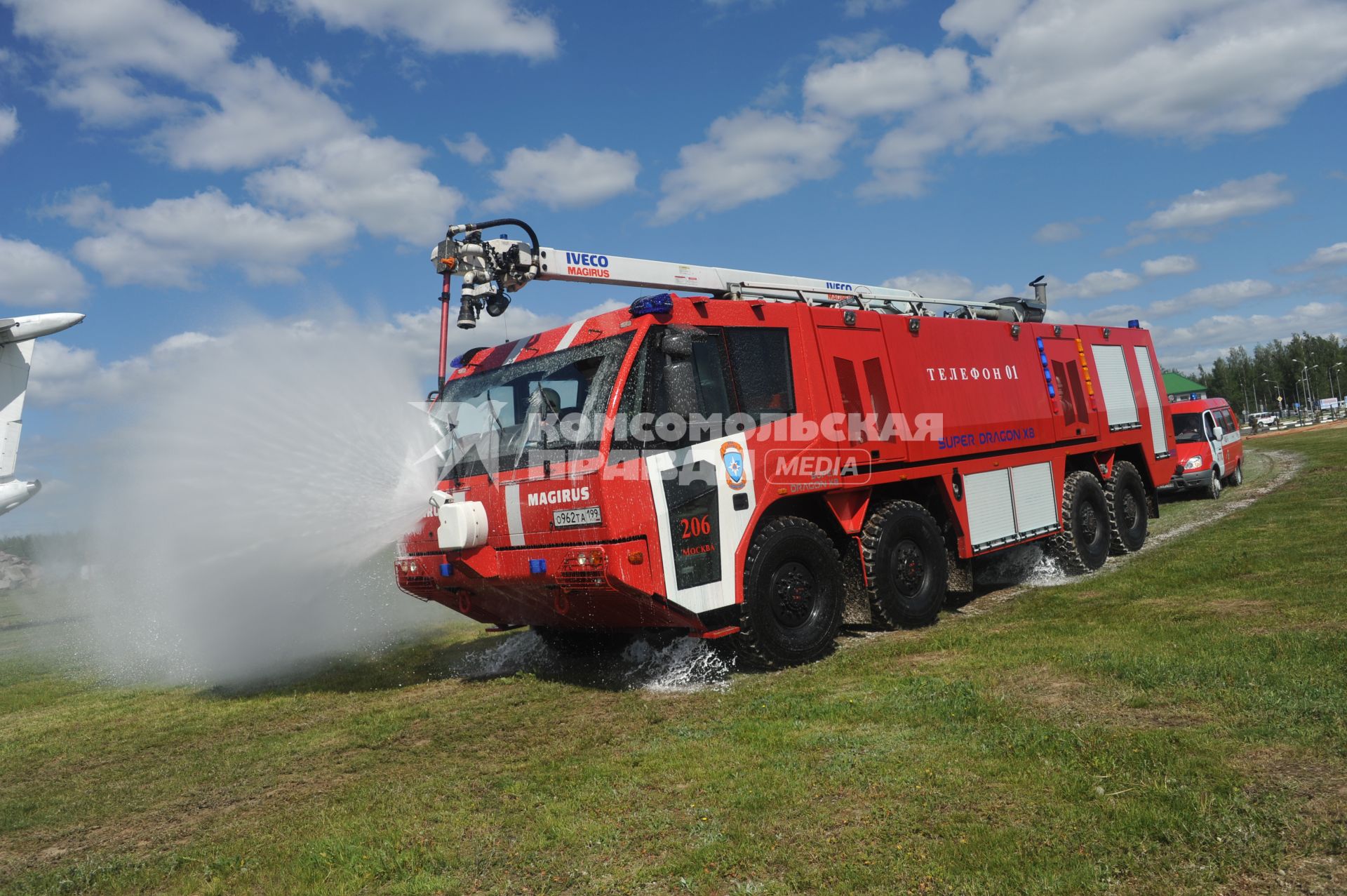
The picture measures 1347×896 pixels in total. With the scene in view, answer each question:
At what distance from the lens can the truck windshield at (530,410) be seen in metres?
7.22

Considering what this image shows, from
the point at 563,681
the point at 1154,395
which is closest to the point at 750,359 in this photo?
the point at 563,681

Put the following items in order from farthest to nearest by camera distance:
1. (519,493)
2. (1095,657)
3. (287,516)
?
(287,516)
(519,493)
(1095,657)

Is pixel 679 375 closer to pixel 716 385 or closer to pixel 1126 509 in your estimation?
pixel 716 385

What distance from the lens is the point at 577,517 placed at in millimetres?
6902

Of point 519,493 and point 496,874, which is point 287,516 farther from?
point 496,874

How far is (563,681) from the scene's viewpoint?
325 inches

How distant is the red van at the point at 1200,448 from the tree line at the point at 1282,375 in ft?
357

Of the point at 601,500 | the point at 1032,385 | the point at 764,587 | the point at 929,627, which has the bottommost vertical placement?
the point at 929,627

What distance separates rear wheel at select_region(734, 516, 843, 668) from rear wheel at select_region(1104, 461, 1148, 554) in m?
6.58

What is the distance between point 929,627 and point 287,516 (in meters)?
6.47

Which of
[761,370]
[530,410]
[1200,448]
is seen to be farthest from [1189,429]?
[530,410]

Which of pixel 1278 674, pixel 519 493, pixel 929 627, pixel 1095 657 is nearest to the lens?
pixel 1278 674

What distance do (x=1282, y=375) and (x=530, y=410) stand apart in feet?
488

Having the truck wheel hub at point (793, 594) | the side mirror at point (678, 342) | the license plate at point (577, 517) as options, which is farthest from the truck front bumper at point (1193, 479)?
the license plate at point (577, 517)
